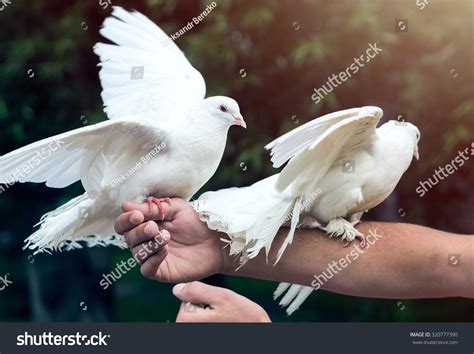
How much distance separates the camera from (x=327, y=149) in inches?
76.5

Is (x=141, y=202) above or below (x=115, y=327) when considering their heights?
above

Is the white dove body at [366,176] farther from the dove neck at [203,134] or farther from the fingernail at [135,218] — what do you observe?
the fingernail at [135,218]

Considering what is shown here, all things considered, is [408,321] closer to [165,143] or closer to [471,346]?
[471,346]

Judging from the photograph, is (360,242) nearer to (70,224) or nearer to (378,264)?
(378,264)

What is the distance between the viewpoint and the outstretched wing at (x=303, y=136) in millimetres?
1949

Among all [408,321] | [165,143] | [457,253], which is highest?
[165,143]

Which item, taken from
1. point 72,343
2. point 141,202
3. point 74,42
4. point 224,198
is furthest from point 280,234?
point 74,42

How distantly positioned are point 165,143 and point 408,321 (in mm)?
978

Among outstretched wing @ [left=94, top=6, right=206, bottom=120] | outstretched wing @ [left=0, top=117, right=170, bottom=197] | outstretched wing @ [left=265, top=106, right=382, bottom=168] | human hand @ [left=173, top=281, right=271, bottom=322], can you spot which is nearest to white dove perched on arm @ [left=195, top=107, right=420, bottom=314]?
outstretched wing @ [left=265, top=106, right=382, bottom=168]

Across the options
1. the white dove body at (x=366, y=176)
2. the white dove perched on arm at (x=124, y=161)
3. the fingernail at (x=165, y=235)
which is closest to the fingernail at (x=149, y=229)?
the fingernail at (x=165, y=235)

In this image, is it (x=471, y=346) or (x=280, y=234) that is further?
(x=471, y=346)

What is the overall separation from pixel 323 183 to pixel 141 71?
63cm

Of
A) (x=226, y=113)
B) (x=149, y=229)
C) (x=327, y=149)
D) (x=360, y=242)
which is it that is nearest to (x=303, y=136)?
(x=327, y=149)

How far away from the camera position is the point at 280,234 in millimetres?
2129
